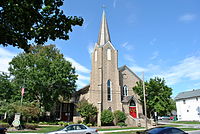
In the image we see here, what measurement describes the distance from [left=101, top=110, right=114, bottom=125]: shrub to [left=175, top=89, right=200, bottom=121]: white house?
88.8 ft

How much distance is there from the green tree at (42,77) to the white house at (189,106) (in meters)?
33.1

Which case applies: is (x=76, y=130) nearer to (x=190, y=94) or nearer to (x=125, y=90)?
(x=125, y=90)

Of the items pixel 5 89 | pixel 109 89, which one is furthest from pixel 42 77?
pixel 109 89

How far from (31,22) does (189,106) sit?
4985 centimetres

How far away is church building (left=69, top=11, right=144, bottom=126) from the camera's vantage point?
1180 inches

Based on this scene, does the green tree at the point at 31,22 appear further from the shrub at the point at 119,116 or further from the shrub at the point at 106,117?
the shrub at the point at 119,116

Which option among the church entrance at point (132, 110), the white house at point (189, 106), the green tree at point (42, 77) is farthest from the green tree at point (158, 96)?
the white house at point (189, 106)

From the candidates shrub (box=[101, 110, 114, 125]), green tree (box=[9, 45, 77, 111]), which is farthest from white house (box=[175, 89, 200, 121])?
green tree (box=[9, 45, 77, 111])

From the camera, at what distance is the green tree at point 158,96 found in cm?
2884

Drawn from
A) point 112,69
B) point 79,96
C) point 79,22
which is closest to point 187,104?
point 112,69

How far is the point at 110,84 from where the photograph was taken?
31766 millimetres

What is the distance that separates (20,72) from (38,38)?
2620 centimetres

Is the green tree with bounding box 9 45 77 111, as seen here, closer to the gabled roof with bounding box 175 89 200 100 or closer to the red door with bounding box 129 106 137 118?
the red door with bounding box 129 106 137 118

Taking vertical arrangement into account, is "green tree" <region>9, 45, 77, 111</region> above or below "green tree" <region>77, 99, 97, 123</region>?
above
